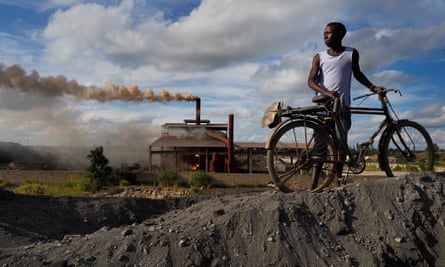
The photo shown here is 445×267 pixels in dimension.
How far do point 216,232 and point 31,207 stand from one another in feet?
18.6

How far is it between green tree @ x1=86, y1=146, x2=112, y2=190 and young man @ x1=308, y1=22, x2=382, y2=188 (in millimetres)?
18199

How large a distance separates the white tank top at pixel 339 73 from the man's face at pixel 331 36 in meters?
0.19

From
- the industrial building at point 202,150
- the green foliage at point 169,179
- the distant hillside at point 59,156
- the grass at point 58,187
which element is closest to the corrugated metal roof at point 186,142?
the industrial building at point 202,150

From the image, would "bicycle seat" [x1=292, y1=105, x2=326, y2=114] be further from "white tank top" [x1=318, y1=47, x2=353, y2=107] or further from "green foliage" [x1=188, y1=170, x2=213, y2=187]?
"green foliage" [x1=188, y1=170, x2=213, y2=187]

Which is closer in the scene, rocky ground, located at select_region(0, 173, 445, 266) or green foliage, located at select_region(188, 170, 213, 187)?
rocky ground, located at select_region(0, 173, 445, 266)

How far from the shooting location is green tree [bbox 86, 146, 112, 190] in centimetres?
2172

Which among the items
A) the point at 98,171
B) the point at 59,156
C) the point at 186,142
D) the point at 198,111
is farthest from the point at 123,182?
the point at 59,156

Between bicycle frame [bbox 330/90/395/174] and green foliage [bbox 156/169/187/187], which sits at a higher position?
bicycle frame [bbox 330/90/395/174]

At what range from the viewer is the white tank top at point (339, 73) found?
5410 mm

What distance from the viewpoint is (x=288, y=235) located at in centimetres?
416

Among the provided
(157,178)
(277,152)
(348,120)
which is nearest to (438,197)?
(348,120)

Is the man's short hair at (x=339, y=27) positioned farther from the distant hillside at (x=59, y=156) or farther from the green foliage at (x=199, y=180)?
the distant hillside at (x=59, y=156)

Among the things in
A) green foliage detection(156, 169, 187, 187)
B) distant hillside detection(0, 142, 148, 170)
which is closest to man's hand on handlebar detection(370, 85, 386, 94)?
green foliage detection(156, 169, 187, 187)

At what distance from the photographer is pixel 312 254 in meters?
3.99
